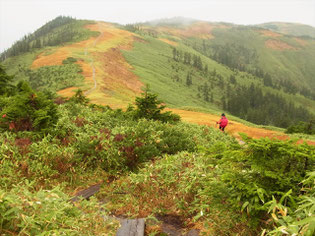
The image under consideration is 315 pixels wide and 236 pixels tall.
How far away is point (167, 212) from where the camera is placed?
575 cm

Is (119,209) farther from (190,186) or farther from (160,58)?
(160,58)

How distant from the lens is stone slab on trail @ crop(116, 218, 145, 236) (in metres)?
4.57

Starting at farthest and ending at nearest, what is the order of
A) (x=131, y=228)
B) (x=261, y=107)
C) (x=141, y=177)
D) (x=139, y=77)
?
(x=261, y=107) < (x=139, y=77) < (x=141, y=177) < (x=131, y=228)

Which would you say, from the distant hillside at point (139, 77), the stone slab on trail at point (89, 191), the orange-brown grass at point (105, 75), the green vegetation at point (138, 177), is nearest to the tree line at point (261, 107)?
the distant hillside at point (139, 77)

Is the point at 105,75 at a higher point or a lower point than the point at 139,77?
higher

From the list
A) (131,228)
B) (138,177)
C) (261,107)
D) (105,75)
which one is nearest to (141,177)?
(138,177)

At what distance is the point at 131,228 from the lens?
4742 millimetres

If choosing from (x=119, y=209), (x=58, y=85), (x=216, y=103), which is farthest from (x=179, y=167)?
(x=216, y=103)

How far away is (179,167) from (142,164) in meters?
1.46

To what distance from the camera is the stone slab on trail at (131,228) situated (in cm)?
457

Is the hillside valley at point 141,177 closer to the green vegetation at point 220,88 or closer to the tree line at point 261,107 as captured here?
the green vegetation at point 220,88

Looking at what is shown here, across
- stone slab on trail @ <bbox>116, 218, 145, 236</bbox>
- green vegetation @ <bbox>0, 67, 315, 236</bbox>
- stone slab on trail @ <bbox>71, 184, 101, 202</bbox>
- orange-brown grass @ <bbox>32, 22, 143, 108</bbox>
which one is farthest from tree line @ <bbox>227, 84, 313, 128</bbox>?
stone slab on trail @ <bbox>116, 218, 145, 236</bbox>

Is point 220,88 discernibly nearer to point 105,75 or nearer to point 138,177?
point 105,75

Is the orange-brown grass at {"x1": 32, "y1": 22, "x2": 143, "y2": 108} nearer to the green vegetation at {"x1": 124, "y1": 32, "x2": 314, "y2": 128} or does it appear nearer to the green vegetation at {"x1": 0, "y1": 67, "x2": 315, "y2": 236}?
the green vegetation at {"x1": 124, "y1": 32, "x2": 314, "y2": 128}
